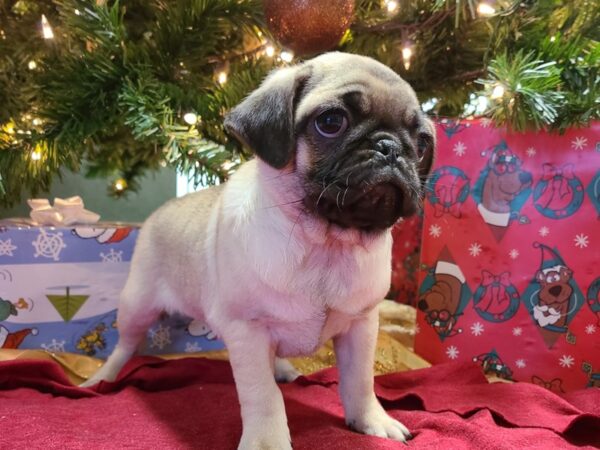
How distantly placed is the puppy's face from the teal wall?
177 cm

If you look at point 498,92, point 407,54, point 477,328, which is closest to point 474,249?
point 477,328

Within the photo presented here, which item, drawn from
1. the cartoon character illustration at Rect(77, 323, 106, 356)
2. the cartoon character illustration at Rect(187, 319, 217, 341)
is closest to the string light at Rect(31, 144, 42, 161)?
the cartoon character illustration at Rect(77, 323, 106, 356)

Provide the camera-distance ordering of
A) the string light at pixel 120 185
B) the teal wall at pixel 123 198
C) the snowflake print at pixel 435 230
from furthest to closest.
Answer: the teal wall at pixel 123 198 → the string light at pixel 120 185 → the snowflake print at pixel 435 230

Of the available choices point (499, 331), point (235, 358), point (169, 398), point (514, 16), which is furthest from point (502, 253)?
point (169, 398)

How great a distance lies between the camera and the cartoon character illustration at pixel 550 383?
1.34m

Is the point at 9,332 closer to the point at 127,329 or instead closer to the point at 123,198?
the point at 127,329

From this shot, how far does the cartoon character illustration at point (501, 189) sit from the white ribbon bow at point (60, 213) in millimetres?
1134

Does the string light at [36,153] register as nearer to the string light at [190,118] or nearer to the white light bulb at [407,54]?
the string light at [190,118]

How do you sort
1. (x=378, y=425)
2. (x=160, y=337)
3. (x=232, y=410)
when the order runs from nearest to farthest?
(x=378, y=425)
(x=232, y=410)
(x=160, y=337)

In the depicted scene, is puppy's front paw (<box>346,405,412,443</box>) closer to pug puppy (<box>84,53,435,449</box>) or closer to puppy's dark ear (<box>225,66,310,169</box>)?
pug puppy (<box>84,53,435,449</box>)

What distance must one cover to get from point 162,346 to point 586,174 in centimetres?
125

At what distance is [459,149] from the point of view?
147 centimetres

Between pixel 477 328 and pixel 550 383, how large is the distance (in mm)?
220

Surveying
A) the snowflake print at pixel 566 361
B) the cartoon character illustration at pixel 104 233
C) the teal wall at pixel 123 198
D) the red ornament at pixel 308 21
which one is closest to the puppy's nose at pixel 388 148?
the red ornament at pixel 308 21
